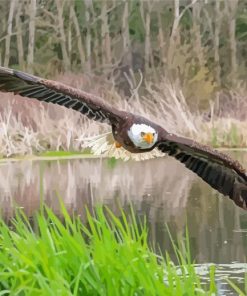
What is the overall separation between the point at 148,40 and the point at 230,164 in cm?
2072

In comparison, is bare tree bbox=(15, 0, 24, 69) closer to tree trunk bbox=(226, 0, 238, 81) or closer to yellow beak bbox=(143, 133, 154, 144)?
tree trunk bbox=(226, 0, 238, 81)

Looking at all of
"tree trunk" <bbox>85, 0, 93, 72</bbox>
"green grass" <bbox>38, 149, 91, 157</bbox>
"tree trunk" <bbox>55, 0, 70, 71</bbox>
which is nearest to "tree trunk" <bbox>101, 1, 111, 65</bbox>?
"tree trunk" <bbox>85, 0, 93, 72</bbox>

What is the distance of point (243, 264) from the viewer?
8273 millimetres

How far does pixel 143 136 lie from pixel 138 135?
0.03m

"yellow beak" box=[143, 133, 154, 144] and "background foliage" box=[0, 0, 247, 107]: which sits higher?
"background foliage" box=[0, 0, 247, 107]

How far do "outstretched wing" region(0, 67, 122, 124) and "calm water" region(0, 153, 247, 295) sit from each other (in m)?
0.57

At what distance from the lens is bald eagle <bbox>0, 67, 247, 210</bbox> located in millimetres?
6453

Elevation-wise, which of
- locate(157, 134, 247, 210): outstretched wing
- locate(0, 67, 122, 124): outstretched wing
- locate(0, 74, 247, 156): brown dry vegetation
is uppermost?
locate(0, 74, 247, 156): brown dry vegetation

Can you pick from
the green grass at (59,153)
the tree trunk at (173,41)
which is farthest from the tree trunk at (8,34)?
the green grass at (59,153)

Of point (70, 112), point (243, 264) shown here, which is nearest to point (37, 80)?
point (243, 264)

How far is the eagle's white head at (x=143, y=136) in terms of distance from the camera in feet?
22.3

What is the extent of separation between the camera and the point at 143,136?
6.81m

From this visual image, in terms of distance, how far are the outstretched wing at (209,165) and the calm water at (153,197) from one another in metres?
0.61

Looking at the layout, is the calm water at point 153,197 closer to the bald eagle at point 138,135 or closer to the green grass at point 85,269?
the bald eagle at point 138,135
